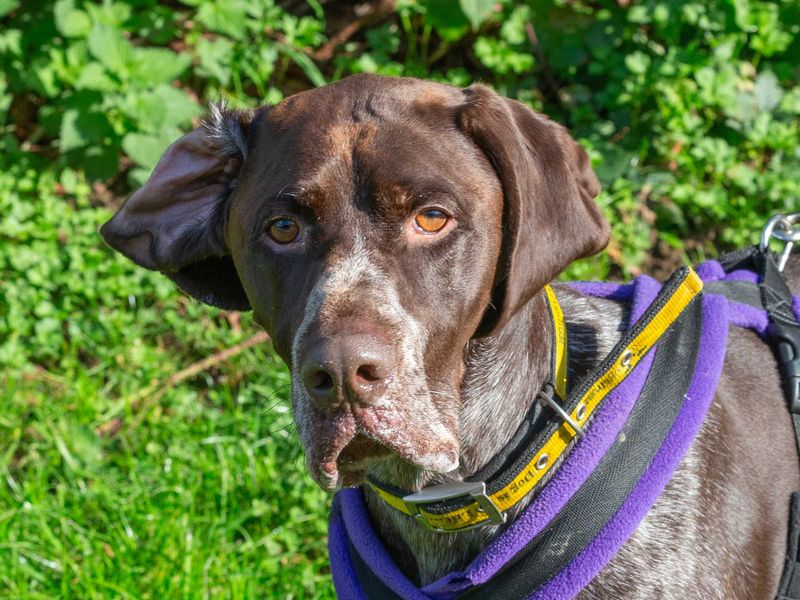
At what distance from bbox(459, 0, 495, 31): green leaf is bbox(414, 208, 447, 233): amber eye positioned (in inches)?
117

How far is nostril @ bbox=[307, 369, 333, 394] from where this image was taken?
93.7 inches

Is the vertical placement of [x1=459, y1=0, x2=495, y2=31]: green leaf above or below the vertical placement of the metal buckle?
below

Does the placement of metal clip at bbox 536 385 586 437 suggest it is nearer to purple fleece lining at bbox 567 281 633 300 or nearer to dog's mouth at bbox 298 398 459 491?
dog's mouth at bbox 298 398 459 491

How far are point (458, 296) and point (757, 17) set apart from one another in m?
3.55

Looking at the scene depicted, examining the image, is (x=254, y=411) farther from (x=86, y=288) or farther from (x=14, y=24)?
(x=14, y=24)

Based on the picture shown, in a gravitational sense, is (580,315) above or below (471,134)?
below

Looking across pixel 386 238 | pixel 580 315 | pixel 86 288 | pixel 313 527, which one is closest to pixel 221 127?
pixel 386 238

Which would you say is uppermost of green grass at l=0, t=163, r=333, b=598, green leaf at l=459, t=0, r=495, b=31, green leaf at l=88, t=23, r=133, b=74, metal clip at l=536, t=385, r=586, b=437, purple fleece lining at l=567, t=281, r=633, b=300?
metal clip at l=536, t=385, r=586, b=437

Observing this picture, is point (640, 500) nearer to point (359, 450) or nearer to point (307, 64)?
point (359, 450)

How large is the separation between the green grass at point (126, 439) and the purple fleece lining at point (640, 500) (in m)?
1.00

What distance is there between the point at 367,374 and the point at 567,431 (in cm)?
57

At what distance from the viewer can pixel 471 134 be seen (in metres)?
2.76

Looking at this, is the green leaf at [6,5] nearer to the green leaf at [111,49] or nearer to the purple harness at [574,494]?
the green leaf at [111,49]

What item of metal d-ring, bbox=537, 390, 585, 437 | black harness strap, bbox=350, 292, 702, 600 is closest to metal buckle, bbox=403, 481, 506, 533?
black harness strap, bbox=350, 292, 702, 600
